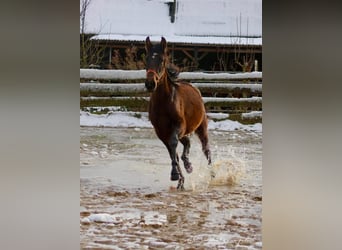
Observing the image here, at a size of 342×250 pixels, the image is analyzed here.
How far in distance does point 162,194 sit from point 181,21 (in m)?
1.35

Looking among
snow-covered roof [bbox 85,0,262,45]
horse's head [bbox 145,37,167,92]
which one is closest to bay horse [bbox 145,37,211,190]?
horse's head [bbox 145,37,167,92]

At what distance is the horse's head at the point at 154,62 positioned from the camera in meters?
3.62

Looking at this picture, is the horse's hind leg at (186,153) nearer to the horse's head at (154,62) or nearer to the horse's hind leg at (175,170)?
the horse's hind leg at (175,170)

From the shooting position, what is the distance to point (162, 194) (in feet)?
11.8

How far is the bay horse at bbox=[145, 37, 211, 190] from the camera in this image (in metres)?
3.62

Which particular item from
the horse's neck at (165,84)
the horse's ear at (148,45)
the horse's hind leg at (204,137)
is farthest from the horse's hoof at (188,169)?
the horse's ear at (148,45)

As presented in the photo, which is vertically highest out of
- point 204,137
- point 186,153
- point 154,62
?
point 154,62

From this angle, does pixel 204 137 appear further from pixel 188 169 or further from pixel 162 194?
pixel 162 194

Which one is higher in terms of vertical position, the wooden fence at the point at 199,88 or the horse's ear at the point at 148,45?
the horse's ear at the point at 148,45

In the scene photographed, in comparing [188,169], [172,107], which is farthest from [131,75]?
[188,169]

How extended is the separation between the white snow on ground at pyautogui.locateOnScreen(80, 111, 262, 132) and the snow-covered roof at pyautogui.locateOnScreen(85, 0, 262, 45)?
588mm
